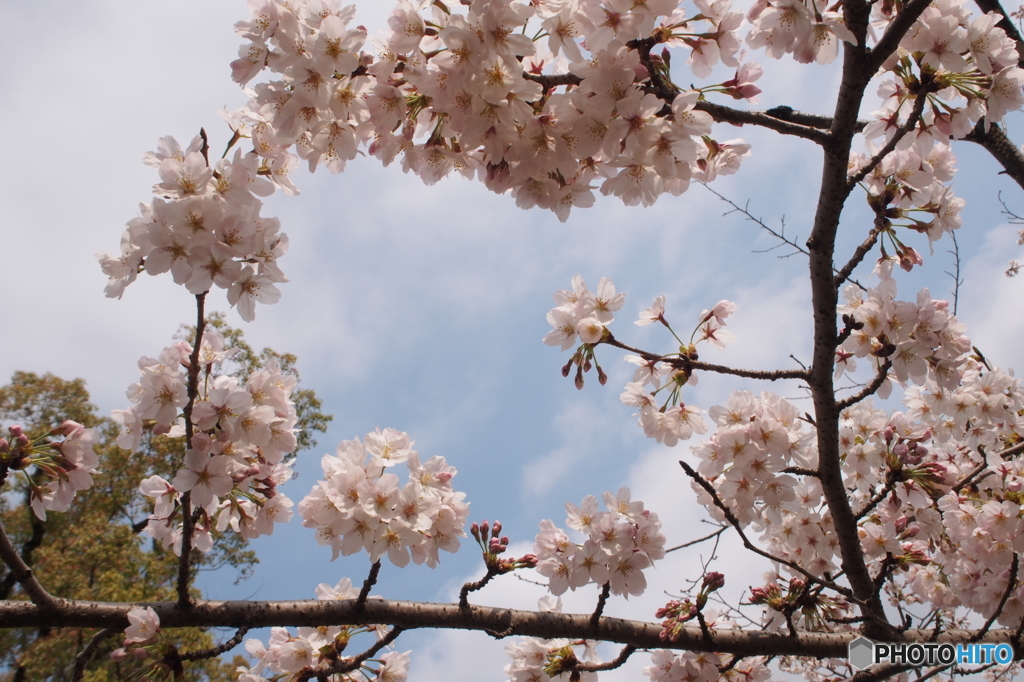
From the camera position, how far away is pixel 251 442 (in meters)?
1.89

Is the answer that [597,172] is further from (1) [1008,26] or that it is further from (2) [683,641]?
(1) [1008,26]

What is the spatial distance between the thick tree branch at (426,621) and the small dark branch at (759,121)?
1.95 m

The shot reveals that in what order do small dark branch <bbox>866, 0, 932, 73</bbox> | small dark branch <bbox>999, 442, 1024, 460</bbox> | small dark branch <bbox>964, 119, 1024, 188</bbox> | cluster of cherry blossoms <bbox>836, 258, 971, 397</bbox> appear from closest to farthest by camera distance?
small dark branch <bbox>866, 0, 932, 73</bbox> < cluster of cherry blossoms <bbox>836, 258, 971, 397</bbox> < small dark branch <bbox>964, 119, 1024, 188</bbox> < small dark branch <bbox>999, 442, 1024, 460</bbox>

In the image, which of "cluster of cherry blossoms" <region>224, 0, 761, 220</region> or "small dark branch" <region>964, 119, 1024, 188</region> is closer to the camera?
"cluster of cherry blossoms" <region>224, 0, 761, 220</region>

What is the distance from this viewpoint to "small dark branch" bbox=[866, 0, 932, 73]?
5.45ft

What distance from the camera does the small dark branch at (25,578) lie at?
6.11 ft

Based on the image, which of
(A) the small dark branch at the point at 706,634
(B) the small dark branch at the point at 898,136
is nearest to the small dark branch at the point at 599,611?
(A) the small dark branch at the point at 706,634

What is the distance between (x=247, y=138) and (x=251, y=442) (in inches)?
43.2

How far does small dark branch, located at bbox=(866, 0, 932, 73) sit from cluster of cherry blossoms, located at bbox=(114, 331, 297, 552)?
6.87ft

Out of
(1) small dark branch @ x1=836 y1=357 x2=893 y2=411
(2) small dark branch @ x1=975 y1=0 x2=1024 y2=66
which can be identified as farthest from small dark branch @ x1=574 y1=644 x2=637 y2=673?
(2) small dark branch @ x1=975 y1=0 x2=1024 y2=66

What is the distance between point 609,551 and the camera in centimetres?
247

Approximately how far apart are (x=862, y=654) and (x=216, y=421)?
286 cm

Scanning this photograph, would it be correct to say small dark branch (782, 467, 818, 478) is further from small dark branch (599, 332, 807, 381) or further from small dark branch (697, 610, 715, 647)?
small dark branch (697, 610, 715, 647)

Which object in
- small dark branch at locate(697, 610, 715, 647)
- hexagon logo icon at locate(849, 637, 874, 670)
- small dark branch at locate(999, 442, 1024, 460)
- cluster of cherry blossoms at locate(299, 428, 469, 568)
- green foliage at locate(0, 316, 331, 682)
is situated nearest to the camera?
cluster of cherry blossoms at locate(299, 428, 469, 568)
